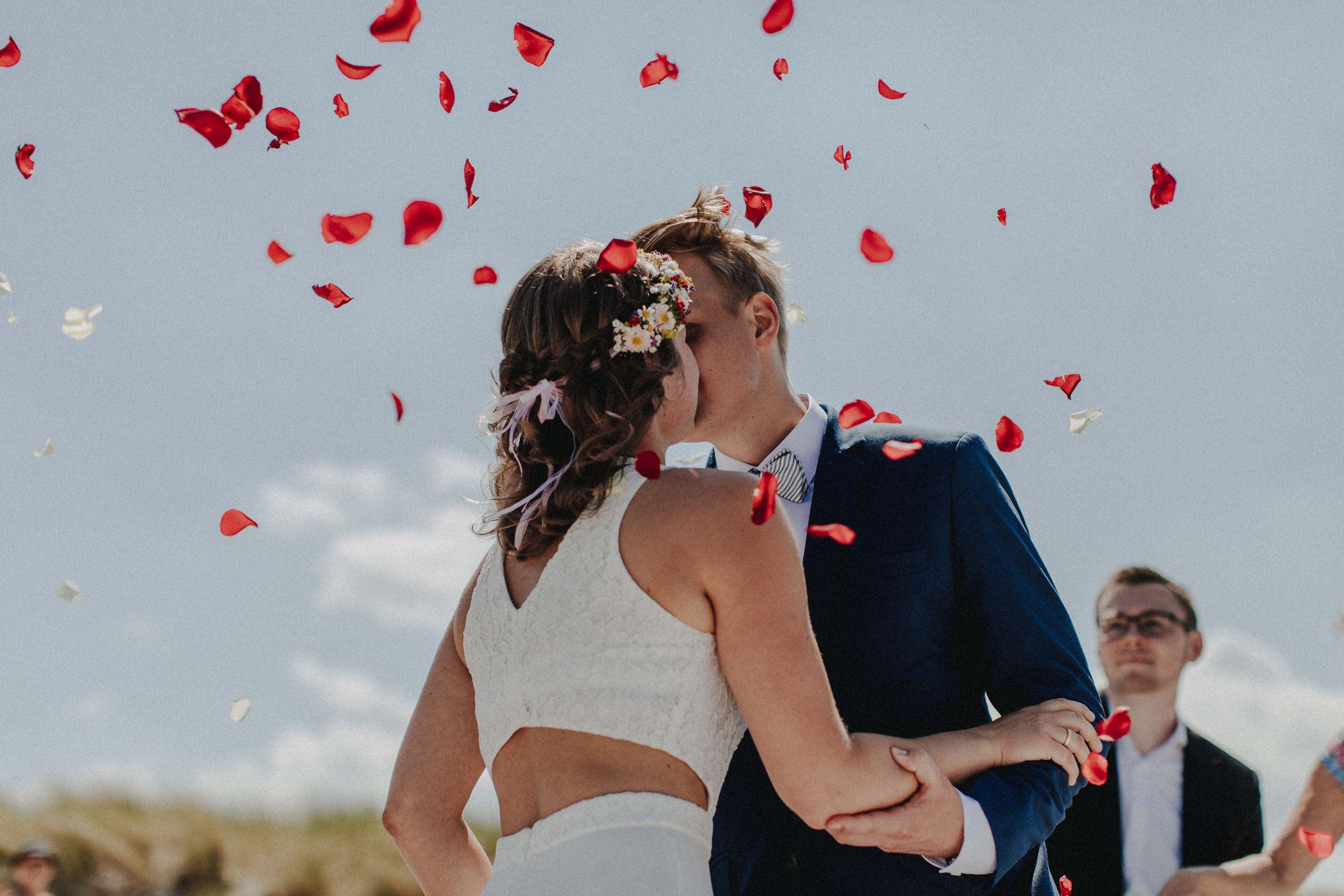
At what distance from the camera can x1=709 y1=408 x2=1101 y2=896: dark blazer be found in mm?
2871

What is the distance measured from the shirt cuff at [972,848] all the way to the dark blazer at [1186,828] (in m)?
2.89

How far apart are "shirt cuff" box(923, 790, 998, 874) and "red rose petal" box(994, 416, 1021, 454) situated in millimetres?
1433

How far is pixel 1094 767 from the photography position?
9.91 ft

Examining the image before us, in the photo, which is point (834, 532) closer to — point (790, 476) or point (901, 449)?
point (901, 449)

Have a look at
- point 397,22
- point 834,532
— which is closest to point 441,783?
point 834,532

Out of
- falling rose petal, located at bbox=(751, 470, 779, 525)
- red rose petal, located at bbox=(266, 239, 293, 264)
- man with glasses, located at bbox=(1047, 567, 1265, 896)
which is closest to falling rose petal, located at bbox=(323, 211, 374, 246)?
red rose petal, located at bbox=(266, 239, 293, 264)

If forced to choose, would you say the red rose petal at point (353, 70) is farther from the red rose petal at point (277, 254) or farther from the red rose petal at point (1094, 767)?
the red rose petal at point (1094, 767)

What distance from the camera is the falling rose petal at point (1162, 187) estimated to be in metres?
4.05

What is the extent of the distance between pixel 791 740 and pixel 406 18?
8.16ft

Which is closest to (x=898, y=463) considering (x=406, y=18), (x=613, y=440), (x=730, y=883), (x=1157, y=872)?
(x=613, y=440)

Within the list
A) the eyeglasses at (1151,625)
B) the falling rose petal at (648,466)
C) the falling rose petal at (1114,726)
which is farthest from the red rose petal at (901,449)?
the eyeglasses at (1151,625)

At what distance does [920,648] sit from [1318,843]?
2.98m

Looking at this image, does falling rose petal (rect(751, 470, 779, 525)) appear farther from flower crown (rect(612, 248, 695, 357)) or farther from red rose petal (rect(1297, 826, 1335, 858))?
red rose petal (rect(1297, 826, 1335, 858))

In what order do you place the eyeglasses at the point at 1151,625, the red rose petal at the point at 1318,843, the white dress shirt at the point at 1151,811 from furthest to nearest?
the eyeglasses at the point at 1151,625
the white dress shirt at the point at 1151,811
the red rose petal at the point at 1318,843
